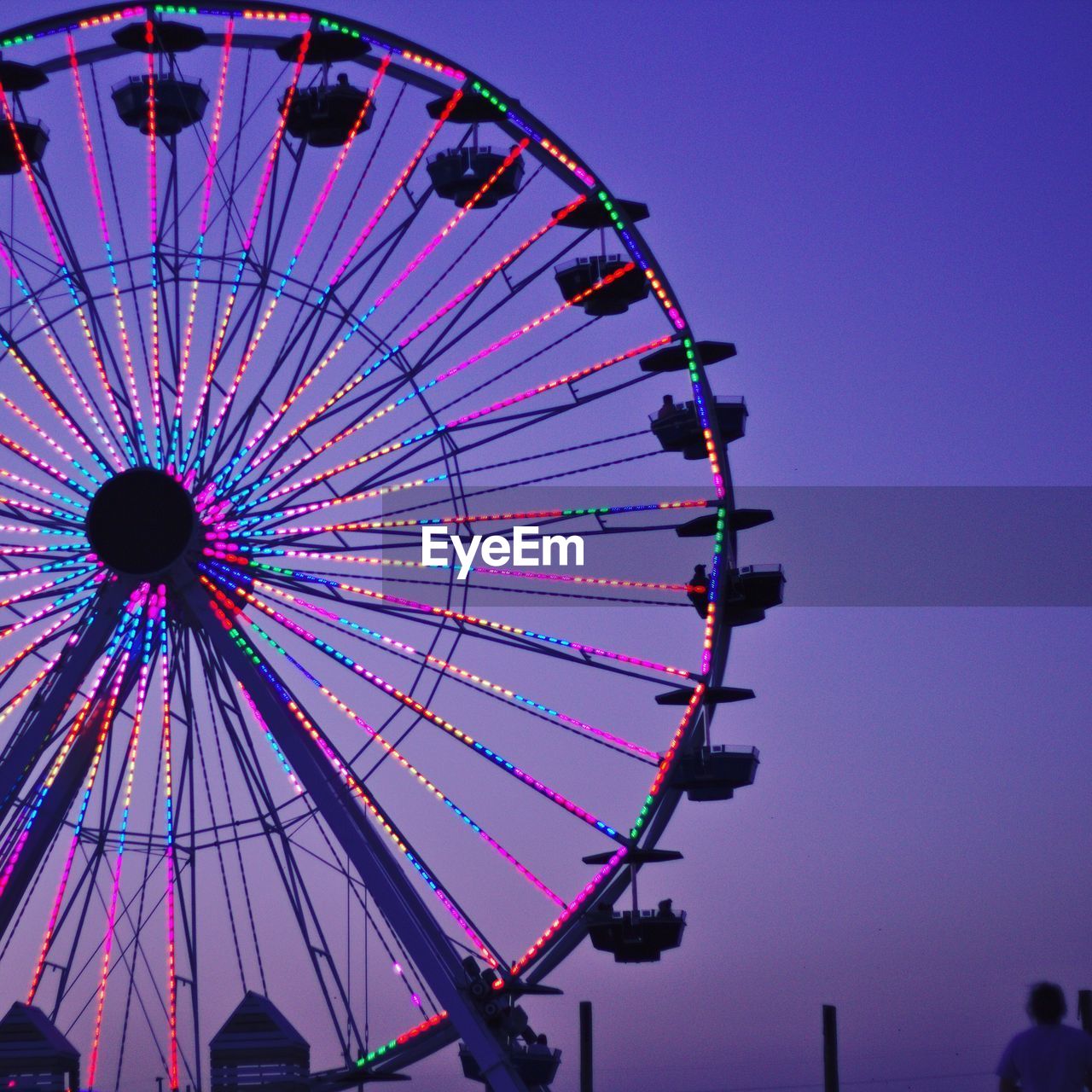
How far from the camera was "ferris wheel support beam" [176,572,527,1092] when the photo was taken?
772 inches

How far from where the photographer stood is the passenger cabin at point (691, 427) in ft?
77.6

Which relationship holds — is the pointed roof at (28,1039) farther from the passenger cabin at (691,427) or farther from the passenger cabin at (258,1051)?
the passenger cabin at (691,427)

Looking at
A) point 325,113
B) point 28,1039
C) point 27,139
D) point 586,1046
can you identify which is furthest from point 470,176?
point 586,1046

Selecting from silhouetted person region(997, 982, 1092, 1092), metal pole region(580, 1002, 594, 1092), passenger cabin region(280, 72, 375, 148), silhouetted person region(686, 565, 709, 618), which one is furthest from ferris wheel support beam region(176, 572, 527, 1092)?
metal pole region(580, 1002, 594, 1092)

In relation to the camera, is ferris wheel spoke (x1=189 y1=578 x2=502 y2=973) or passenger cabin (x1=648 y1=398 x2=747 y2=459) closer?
ferris wheel spoke (x1=189 y1=578 x2=502 y2=973)

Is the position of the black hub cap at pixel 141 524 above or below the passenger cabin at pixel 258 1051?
above

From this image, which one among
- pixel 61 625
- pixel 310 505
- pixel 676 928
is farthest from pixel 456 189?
pixel 676 928

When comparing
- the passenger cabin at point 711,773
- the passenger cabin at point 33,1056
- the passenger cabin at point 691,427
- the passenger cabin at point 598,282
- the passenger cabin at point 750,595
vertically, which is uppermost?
the passenger cabin at point 598,282

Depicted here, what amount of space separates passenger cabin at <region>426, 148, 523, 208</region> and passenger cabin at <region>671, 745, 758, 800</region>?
6.64 m

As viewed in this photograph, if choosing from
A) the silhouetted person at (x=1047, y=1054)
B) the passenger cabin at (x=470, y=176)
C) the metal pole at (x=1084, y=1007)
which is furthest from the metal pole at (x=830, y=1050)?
the silhouetted person at (x=1047, y=1054)

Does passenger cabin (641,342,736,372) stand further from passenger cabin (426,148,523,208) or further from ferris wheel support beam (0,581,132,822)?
ferris wheel support beam (0,581,132,822)

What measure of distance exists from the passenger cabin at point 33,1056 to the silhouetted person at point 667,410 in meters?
8.96

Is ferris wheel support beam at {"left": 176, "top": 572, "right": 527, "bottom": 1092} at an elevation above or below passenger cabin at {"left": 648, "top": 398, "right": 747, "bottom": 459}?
below

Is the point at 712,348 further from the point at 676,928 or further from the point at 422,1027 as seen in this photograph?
the point at 422,1027
